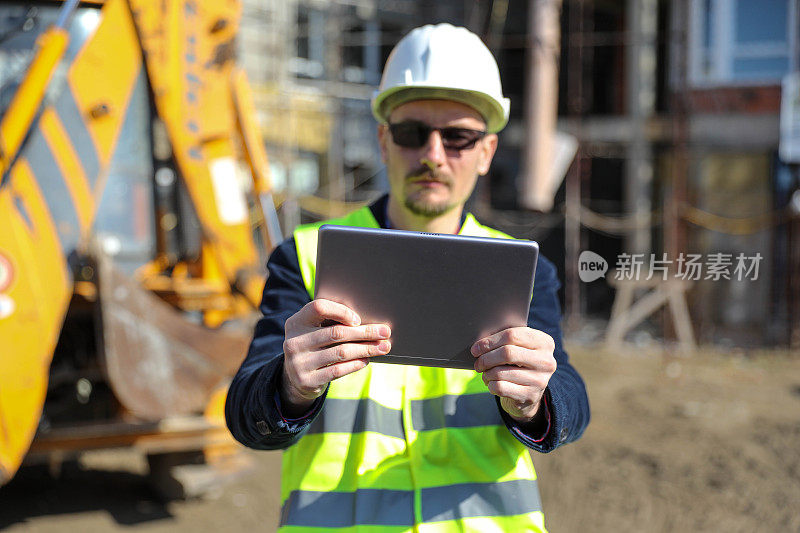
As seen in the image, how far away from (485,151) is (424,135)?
0.22 meters

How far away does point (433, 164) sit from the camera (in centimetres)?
199

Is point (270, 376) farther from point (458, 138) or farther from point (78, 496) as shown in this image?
point (78, 496)

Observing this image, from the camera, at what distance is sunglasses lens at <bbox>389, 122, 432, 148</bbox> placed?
201 centimetres

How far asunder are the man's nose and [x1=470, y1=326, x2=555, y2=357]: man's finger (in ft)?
1.88

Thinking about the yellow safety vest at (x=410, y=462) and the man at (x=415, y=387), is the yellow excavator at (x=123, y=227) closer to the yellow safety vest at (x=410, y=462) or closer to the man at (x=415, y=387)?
the man at (x=415, y=387)

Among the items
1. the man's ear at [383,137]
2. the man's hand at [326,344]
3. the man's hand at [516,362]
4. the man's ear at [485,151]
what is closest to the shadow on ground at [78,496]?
the man's ear at [383,137]

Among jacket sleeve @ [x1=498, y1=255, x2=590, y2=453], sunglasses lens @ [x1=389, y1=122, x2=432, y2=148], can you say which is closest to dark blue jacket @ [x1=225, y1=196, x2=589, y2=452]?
jacket sleeve @ [x1=498, y1=255, x2=590, y2=453]

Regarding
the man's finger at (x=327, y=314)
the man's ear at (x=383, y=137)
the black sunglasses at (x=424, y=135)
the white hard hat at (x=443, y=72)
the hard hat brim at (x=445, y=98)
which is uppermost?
the white hard hat at (x=443, y=72)

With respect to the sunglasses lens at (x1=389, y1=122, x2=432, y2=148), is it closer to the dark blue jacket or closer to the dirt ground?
the dark blue jacket

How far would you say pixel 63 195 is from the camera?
4.00 meters

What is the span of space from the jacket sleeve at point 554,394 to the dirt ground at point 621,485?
10.5 ft

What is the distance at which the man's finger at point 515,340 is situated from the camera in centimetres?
155

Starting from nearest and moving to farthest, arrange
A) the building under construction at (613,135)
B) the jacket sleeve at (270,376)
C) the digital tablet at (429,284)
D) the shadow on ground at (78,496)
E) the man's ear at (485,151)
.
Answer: the digital tablet at (429,284)
the jacket sleeve at (270,376)
the man's ear at (485,151)
the shadow on ground at (78,496)
the building under construction at (613,135)

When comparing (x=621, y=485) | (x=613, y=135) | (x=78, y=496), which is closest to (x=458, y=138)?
(x=621, y=485)
